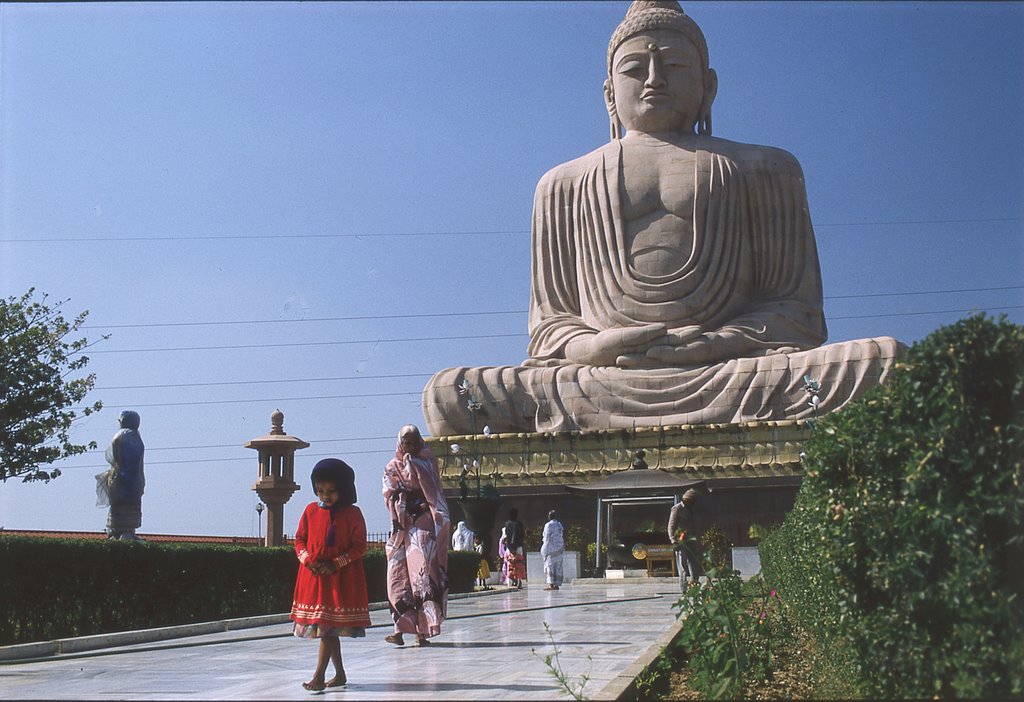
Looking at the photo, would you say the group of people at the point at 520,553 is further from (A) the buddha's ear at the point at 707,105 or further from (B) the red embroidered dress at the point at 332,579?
(B) the red embroidered dress at the point at 332,579

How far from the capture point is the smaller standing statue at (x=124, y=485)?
1082 cm

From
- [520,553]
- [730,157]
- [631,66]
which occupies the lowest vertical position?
[520,553]

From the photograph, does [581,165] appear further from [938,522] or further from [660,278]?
[938,522]

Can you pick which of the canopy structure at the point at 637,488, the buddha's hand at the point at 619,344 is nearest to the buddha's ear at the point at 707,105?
the buddha's hand at the point at 619,344

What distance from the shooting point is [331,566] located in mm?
5648

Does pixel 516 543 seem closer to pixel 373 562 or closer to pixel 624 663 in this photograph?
pixel 373 562

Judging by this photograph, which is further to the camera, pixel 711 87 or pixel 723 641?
pixel 711 87

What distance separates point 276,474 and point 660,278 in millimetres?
9434

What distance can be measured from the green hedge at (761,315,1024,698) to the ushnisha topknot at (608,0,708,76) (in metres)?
18.4

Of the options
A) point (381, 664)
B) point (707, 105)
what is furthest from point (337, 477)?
point (707, 105)

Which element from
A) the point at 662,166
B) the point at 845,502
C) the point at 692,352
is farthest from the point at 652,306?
the point at 845,502

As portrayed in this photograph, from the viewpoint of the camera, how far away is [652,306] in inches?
821

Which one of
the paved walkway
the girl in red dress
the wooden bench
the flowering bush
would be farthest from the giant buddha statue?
the girl in red dress

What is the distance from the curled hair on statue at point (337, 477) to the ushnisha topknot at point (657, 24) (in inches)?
679
